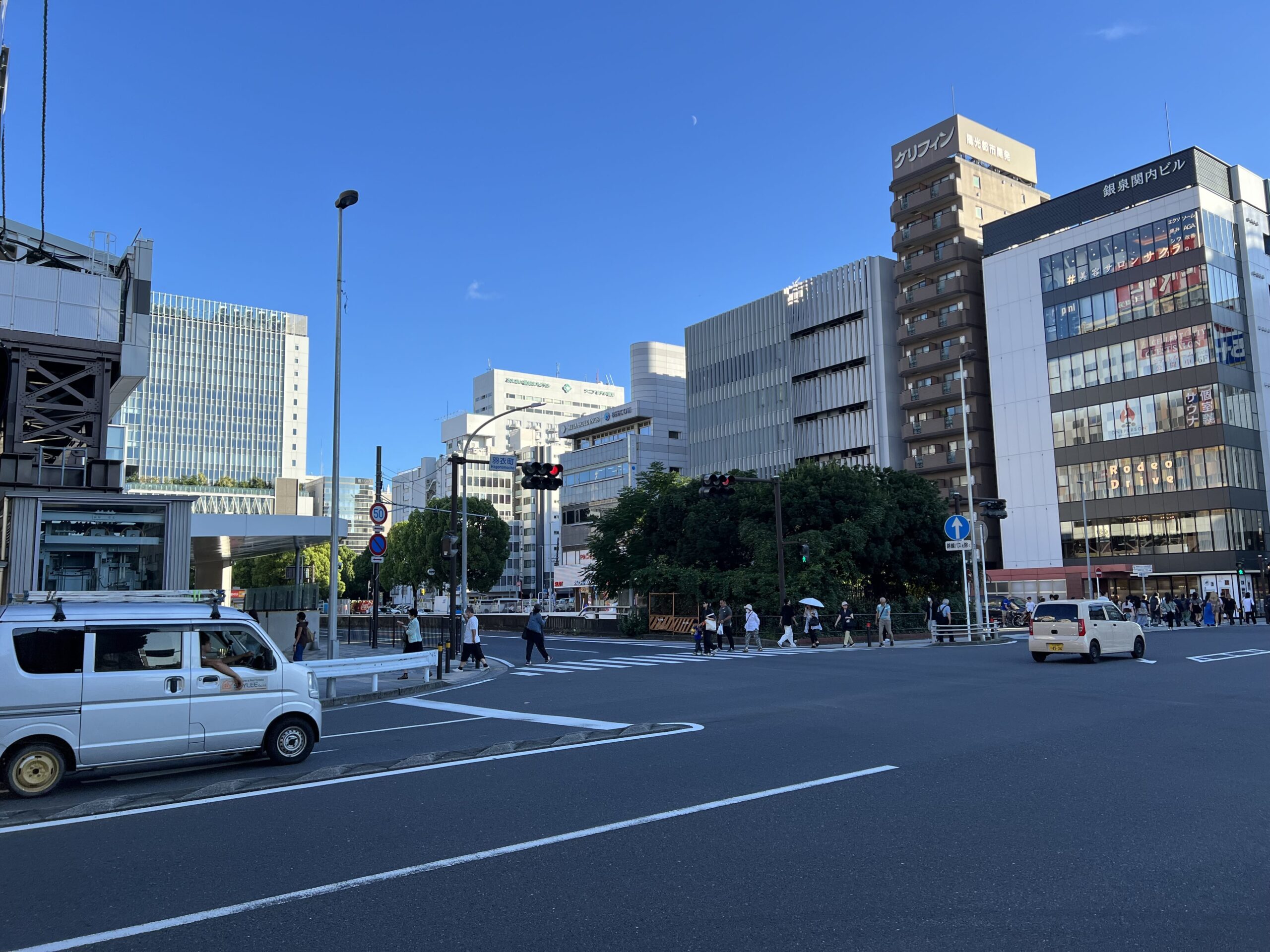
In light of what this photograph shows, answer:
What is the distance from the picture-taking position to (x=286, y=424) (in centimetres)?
15488

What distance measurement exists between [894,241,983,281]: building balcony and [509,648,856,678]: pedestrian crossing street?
53.5 metres

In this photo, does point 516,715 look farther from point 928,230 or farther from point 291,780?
point 928,230

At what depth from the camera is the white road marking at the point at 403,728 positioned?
43.0 feet

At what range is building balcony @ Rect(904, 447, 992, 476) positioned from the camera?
2990 inches

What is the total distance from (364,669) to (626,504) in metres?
34.3

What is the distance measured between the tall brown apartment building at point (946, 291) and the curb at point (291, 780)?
6837 cm

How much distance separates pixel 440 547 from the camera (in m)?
85.5

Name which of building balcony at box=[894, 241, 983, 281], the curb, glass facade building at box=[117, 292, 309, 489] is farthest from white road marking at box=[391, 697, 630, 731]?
glass facade building at box=[117, 292, 309, 489]

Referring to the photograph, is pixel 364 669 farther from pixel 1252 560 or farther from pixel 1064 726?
pixel 1252 560

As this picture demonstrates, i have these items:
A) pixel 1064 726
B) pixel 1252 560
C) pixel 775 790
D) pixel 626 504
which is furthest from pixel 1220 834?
pixel 1252 560

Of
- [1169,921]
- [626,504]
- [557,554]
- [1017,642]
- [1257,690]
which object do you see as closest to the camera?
[1169,921]

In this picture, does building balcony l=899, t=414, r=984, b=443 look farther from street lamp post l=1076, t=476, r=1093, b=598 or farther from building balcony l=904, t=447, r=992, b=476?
street lamp post l=1076, t=476, r=1093, b=598

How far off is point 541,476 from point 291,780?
19442 mm

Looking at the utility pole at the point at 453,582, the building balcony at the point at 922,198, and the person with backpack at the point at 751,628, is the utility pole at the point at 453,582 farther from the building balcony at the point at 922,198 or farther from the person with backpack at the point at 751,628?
the building balcony at the point at 922,198
